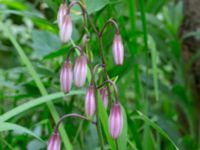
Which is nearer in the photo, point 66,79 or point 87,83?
point 66,79

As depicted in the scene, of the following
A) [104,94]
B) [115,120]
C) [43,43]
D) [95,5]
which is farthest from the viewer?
[43,43]

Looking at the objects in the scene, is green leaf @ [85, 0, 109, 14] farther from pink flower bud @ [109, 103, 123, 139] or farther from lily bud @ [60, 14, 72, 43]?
pink flower bud @ [109, 103, 123, 139]

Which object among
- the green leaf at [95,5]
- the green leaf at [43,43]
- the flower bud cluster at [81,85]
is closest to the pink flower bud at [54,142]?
the flower bud cluster at [81,85]

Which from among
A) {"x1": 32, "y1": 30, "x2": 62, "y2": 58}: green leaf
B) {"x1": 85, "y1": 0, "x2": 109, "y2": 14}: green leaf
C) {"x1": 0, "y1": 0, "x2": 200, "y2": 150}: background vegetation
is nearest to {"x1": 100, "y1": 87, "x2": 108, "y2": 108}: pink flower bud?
{"x1": 0, "y1": 0, "x2": 200, "y2": 150}: background vegetation

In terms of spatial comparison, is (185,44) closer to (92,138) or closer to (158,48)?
(158,48)

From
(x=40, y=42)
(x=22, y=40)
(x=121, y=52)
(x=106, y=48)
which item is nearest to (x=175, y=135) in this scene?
(x=106, y=48)

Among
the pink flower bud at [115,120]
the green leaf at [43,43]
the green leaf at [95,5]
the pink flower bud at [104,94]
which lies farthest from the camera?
the green leaf at [43,43]

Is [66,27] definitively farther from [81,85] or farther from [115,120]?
[115,120]

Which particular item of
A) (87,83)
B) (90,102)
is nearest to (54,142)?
(90,102)

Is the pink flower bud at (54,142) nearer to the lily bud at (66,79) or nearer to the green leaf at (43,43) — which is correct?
the lily bud at (66,79)

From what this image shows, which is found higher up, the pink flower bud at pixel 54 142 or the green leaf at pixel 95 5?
the green leaf at pixel 95 5

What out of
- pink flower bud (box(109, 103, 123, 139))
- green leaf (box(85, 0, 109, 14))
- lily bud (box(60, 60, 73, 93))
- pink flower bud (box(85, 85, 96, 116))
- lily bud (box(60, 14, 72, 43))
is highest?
green leaf (box(85, 0, 109, 14))
